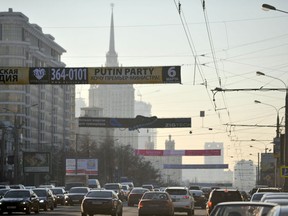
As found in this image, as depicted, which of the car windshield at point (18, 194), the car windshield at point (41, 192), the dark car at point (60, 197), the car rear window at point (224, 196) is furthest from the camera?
the dark car at point (60, 197)

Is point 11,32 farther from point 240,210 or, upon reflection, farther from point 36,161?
point 240,210

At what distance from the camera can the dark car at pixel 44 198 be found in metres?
55.6

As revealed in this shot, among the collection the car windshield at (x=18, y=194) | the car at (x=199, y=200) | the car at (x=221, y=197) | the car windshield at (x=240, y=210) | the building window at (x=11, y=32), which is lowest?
the car at (x=199, y=200)

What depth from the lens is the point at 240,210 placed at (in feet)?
53.4

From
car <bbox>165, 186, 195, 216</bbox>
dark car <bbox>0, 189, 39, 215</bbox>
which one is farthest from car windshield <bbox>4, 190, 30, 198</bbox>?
car <bbox>165, 186, 195, 216</bbox>

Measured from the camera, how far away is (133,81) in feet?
168

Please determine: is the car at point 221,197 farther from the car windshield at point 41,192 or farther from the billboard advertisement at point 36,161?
the billboard advertisement at point 36,161

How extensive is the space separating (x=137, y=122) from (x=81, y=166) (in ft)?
122

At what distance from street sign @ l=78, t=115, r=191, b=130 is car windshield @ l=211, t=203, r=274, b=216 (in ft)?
259

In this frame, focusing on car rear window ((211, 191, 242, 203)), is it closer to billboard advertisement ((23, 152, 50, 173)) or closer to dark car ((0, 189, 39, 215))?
dark car ((0, 189, 39, 215))

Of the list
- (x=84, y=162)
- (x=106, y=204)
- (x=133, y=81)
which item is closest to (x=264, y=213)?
(x=106, y=204)

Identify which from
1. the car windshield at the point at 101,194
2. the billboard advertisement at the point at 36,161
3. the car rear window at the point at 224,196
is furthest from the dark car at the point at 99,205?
the billboard advertisement at the point at 36,161

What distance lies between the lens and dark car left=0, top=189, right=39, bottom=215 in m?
47.3

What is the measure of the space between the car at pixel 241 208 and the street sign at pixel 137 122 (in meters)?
79.0
